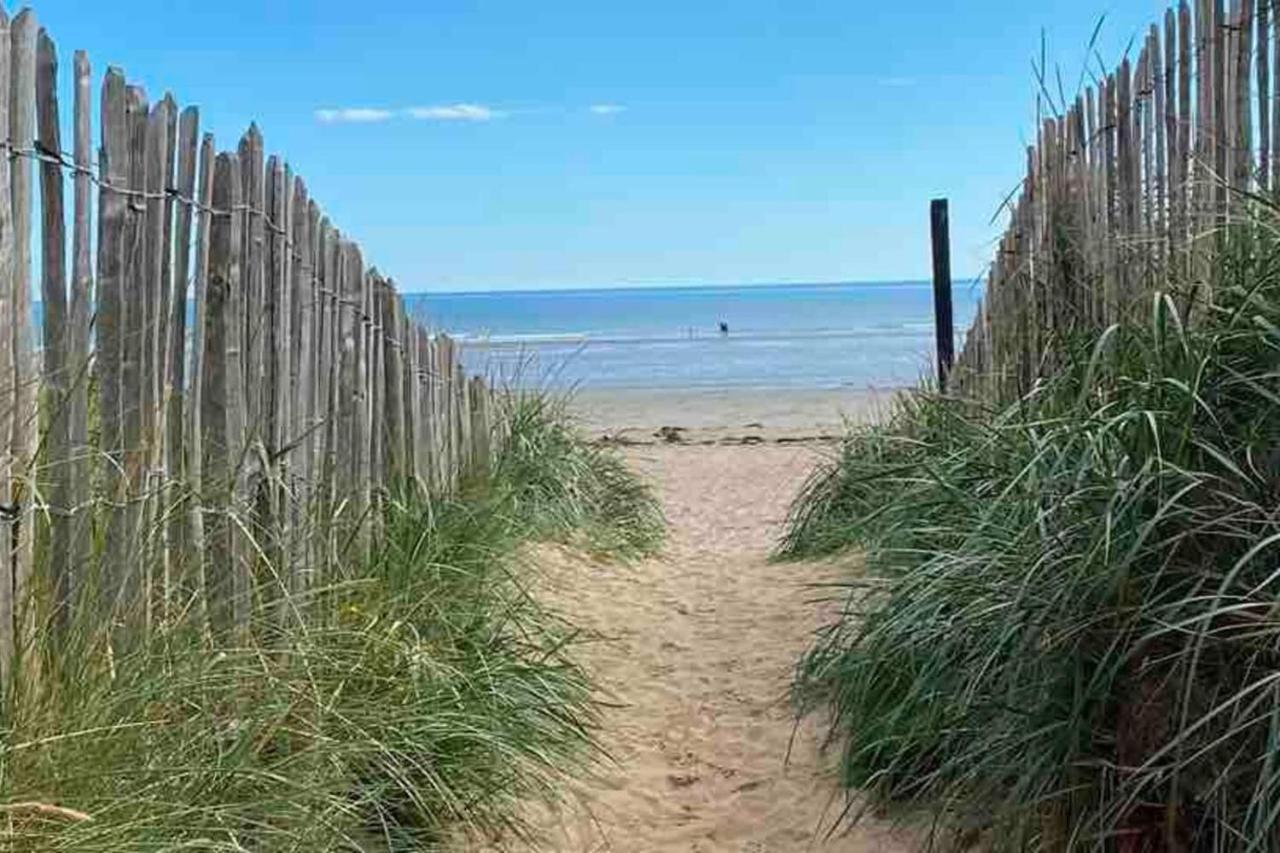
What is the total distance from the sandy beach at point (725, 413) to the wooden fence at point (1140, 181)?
8.32 m

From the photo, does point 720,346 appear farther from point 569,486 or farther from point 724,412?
point 569,486

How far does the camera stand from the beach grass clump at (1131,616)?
258 centimetres

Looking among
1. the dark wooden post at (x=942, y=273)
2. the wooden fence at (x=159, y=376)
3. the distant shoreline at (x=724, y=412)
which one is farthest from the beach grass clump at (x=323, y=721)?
the distant shoreline at (x=724, y=412)

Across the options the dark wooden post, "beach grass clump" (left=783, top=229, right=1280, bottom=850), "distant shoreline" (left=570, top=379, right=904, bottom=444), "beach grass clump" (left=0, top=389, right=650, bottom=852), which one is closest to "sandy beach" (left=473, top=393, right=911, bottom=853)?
"beach grass clump" (left=0, top=389, right=650, bottom=852)

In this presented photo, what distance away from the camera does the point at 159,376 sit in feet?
10.8

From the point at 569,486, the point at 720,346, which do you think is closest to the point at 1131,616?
the point at 569,486

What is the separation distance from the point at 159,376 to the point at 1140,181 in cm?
342

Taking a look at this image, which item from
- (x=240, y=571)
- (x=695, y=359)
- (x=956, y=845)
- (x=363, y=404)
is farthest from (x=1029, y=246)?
(x=695, y=359)

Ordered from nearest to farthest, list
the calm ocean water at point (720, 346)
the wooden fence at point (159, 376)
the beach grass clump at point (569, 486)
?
the wooden fence at point (159, 376)
the beach grass clump at point (569, 486)
the calm ocean water at point (720, 346)

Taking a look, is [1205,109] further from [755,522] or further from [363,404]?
[755,522]

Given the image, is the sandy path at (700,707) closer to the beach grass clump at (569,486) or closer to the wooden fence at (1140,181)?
the beach grass clump at (569,486)

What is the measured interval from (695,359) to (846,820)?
3175 centimetres

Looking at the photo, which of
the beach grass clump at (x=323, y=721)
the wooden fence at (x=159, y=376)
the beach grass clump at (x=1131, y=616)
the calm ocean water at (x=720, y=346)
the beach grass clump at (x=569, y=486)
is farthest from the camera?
the calm ocean water at (x=720, y=346)

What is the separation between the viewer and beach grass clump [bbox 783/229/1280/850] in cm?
258
